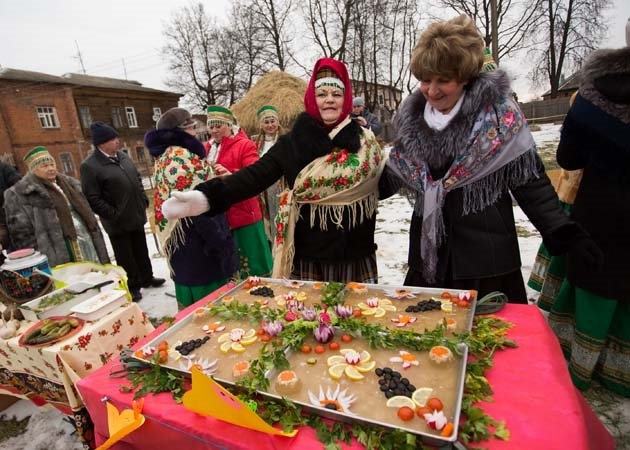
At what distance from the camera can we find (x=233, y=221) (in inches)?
128

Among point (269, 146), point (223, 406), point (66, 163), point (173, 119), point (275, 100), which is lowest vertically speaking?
point (223, 406)

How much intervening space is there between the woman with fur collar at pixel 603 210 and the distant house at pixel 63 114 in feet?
72.7

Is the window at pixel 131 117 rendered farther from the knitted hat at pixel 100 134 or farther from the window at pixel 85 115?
the knitted hat at pixel 100 134

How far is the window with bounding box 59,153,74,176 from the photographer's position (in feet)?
65.4

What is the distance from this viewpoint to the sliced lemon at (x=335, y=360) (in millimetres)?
1030

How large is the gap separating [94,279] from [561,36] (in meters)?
24.8

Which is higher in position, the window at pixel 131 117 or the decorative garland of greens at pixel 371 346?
the window at pixel 131 117

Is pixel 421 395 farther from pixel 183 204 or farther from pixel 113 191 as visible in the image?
Answer: pixel 113 191

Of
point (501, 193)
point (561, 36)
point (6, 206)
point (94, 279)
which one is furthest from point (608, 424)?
point (561, 36)

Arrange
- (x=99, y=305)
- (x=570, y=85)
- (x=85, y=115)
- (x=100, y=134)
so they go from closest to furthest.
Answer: (x=99, y=305) → (x=570, y=85) → (x=100, y=134) → (x=85, y=115)

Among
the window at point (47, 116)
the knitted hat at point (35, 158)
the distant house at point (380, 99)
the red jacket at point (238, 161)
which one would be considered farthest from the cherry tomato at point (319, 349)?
the window at point (47, 116)

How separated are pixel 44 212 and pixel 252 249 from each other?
78.9 inches

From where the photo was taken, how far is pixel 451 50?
135 cm

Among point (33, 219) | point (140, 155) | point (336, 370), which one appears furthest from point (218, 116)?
point (140, 155)
